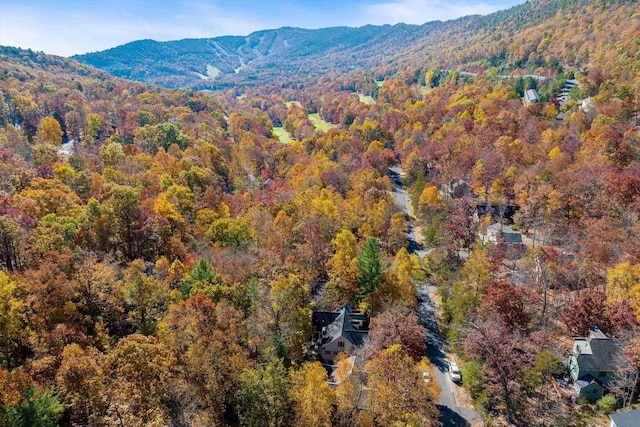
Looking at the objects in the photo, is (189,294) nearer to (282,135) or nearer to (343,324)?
(343,324)

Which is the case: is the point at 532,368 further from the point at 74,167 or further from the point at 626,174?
the point at 74,167

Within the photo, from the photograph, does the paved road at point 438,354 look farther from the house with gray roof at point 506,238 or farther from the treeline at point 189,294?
the house with gray roof at point 506,238

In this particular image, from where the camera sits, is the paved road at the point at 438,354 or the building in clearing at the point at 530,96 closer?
the paved road at the point at 438,354

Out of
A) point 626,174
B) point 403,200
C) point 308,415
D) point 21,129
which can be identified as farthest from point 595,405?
point 21,129

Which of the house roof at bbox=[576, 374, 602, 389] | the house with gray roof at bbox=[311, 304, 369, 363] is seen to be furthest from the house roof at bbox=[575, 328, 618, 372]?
the house with gray roof at bbox=[311, 304, 369, 363]

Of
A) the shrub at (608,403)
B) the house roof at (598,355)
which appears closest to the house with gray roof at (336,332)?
the house roof at (598,355)

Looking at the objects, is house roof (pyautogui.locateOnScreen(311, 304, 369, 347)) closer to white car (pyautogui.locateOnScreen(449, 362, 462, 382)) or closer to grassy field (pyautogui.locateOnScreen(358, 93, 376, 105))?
white car (pyautogui.locateOnScreen(449, 362, 462, 382))
